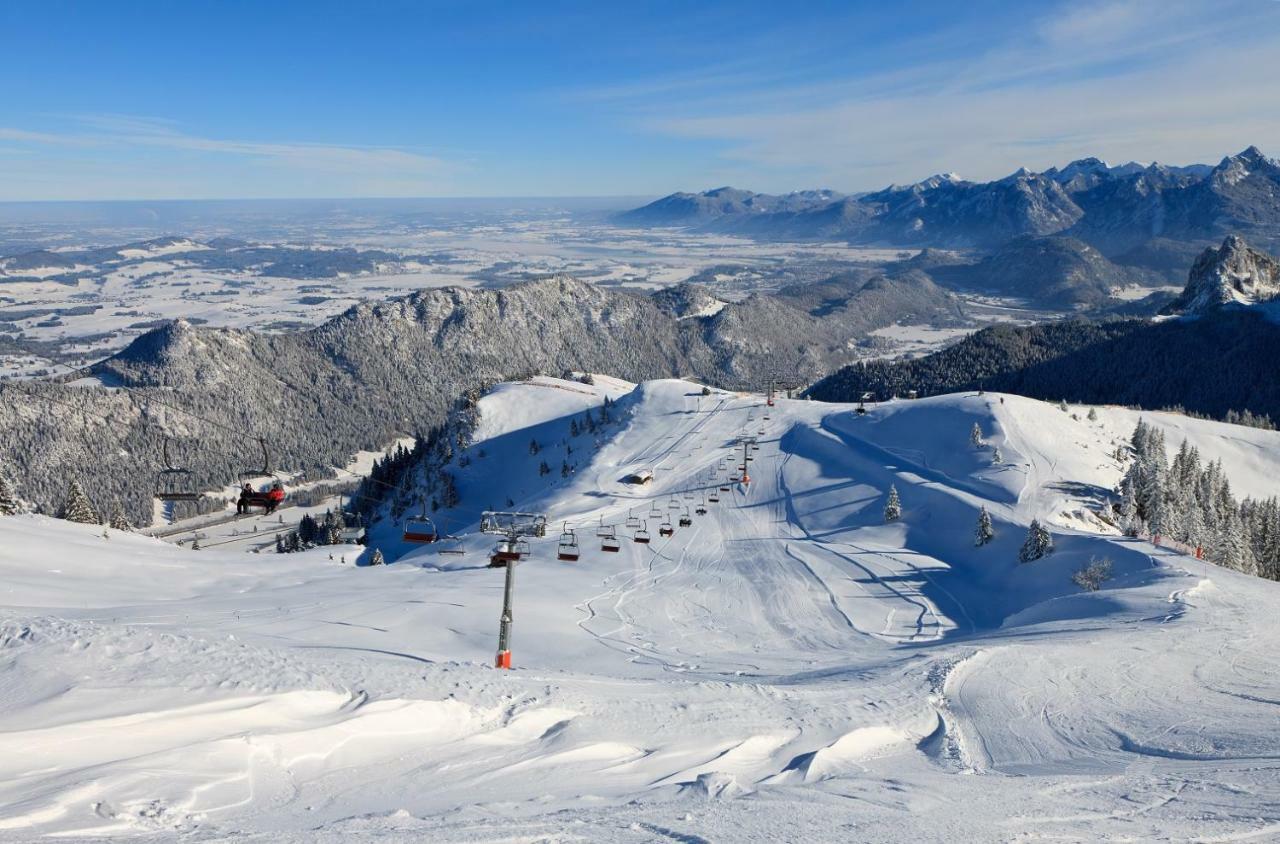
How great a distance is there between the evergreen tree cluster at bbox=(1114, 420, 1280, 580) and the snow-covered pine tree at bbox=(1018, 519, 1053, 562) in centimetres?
1119

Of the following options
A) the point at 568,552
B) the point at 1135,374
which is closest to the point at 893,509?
the point at 568,552

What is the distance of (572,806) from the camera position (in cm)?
1641

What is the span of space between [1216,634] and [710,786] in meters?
25.7

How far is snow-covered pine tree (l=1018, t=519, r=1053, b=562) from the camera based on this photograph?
52.7 meters

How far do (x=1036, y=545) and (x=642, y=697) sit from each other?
127 feet

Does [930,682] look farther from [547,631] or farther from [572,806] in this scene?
[547,631]

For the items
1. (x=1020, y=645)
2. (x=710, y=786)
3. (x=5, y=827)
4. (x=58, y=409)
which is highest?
(x=5, y=827)

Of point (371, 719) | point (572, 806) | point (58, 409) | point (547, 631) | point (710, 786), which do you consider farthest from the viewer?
point (58, 409)

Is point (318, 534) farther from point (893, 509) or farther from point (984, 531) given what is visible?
point (984, 531)

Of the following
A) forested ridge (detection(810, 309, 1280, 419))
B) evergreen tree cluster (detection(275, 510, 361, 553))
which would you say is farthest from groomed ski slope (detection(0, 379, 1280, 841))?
forested ridge (detection(810, 309, 1280, 419))

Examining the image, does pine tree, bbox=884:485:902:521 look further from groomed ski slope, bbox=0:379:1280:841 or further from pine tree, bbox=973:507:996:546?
pine tree, bbox=973:507:996:546

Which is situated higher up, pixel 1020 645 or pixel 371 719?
pixel 371 719

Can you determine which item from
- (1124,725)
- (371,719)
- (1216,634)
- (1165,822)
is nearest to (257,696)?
(371,719)

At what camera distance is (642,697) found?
24531 mm
